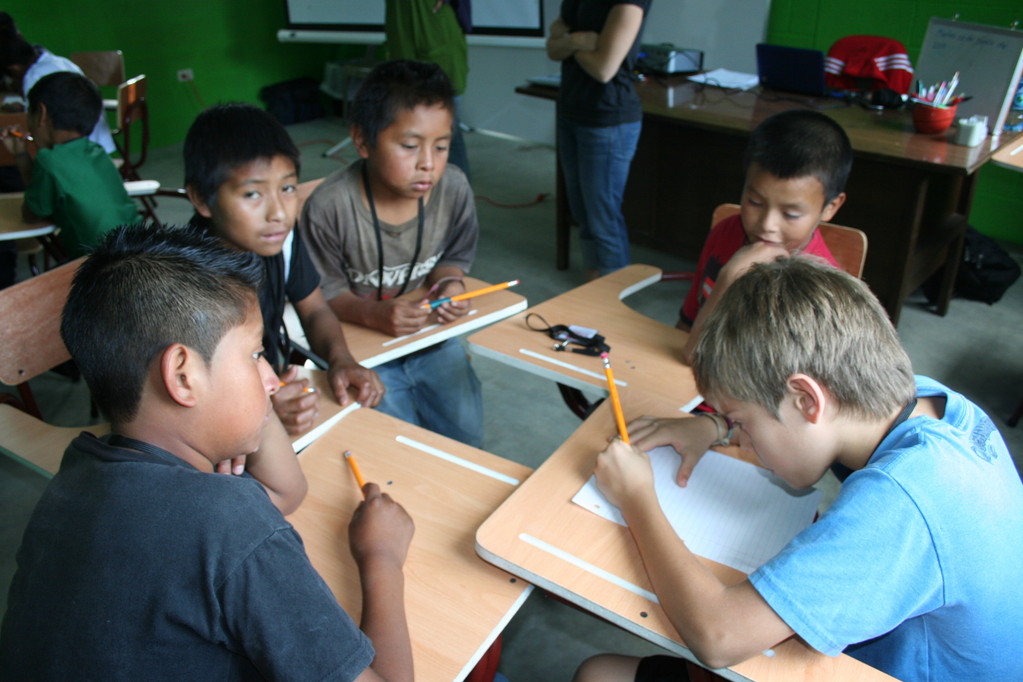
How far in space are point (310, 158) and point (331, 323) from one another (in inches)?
170

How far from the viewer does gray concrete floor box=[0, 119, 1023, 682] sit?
1747mm

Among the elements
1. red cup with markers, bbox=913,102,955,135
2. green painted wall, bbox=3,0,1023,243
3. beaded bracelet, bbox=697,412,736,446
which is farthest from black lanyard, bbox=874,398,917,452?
green painted wall, bbox=3,0,1023,243

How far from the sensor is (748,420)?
95 centimetres

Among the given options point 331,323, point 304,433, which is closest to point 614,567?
point 304,433

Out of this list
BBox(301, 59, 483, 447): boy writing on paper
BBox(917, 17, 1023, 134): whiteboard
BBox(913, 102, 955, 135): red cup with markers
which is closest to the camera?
BBox(301, 59, 483, 447): boy writing on paper

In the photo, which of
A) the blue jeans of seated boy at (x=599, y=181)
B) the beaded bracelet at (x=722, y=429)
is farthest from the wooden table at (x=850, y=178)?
the beaded bracelet at (x=722, y=429)

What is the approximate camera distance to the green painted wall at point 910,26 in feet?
12.0

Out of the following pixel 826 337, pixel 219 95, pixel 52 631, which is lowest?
pixel 219 95

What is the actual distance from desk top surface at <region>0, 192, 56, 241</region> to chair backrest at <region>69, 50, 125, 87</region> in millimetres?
2198

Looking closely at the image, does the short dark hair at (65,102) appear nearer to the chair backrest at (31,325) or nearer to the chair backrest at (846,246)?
the chair backrest at (31,325)

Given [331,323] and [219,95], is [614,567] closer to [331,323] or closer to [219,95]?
[331,323]

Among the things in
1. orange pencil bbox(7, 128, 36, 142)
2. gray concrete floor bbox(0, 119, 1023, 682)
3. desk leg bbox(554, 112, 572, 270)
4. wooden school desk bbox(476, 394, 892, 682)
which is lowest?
gray concrete floor bbox(0, 119, 1023, 682)

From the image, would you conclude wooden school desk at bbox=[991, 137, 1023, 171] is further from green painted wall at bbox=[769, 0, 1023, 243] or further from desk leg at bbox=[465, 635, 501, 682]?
desk leg at bbox=[465, 635, 501, 682]

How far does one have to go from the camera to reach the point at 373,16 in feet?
19.5
